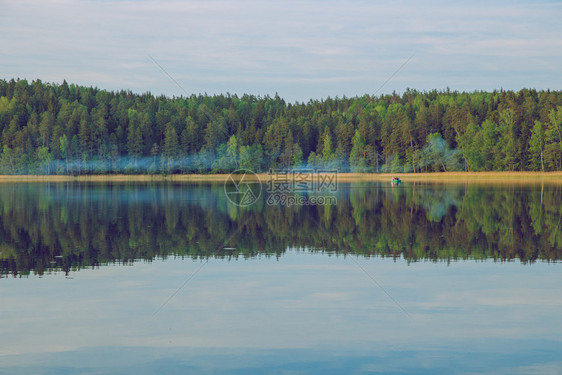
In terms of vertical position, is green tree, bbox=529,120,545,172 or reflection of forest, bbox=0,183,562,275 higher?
green tree, bbox=529,120,545,172

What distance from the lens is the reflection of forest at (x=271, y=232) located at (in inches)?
1256

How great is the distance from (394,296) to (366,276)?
3.84 meters

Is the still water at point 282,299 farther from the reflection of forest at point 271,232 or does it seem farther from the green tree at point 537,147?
the green tree at point 537,147

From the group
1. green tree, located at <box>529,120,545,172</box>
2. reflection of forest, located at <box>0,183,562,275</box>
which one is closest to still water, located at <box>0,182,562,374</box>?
reflection of forest, located at <box>0,183,562,275</box>

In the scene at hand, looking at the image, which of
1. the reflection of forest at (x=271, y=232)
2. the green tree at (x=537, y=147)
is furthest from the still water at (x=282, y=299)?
the green tree at (x=537, y=147)

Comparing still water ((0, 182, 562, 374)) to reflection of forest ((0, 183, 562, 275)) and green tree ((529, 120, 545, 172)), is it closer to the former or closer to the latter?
reflection of forest ((0, 183, 562, 275))

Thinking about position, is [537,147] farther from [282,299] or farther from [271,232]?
[282,299]

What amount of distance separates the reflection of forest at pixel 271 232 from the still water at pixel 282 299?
0.63 ft

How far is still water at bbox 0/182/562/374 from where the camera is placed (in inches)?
622

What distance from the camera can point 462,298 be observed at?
21656 millimetres

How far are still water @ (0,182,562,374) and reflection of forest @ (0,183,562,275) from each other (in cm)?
19

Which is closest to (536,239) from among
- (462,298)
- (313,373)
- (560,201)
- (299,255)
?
(299,255)

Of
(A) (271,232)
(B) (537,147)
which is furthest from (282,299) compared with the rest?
(B) (537,147)

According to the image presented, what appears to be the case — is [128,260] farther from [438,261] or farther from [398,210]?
[398,210]
